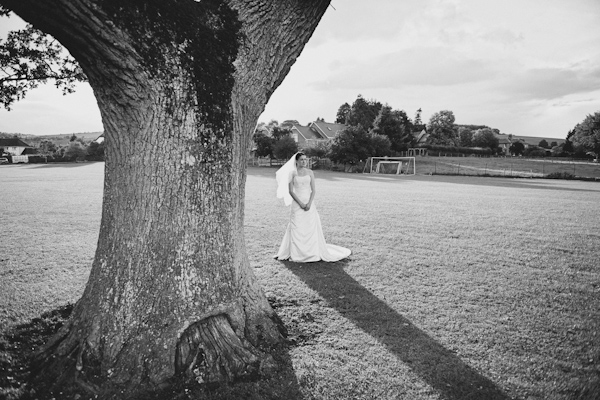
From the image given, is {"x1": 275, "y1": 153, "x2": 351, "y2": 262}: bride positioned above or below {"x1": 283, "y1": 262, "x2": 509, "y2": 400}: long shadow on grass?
above

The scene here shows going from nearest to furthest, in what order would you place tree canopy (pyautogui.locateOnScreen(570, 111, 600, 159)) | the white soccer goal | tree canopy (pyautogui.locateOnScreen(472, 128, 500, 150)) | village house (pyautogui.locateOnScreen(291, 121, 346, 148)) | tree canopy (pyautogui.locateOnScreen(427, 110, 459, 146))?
the white soccer goal, tree canopy (pyautogui.locateOnScreen(570, 111, 600, 159)), village house (pyautogui.locateOnScreen(291, 121, 346, 148)), tree canopy (pyautogui.locateOnScreen(427, 110, 459, 146)), tree canopy (pyautogui.locateOnScreen(472, 128, 500, 150))

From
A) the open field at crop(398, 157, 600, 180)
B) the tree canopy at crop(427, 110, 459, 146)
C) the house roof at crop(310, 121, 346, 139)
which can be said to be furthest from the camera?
the tree canopy at crop(427, 110, 459, 146)

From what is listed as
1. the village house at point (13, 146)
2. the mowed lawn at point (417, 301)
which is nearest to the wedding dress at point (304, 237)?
the mowed lawn at point (417, 301)

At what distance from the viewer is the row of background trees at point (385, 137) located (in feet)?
165

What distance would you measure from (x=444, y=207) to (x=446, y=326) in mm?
12410

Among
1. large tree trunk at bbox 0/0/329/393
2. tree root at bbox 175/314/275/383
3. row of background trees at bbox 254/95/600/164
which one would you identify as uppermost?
row of background trees at bbox 254/95/600/164

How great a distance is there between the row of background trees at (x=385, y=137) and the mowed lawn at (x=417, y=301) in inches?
1566

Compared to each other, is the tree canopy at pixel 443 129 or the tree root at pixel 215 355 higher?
the tree canopy at pixel 443 129

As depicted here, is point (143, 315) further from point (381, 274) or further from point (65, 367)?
point (381, 274)

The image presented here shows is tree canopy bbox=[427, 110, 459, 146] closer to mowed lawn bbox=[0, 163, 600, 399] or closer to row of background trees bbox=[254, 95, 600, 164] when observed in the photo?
row of background trees bbox=[254, 95, 600, 164]

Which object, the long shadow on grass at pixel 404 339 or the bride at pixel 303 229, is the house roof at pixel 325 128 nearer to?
the bride at pixel 303 229

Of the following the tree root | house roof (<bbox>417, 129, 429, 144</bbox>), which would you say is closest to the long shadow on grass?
the tree root

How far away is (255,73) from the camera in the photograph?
3.57 metres

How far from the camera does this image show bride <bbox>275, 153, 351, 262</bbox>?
737 centimetres
